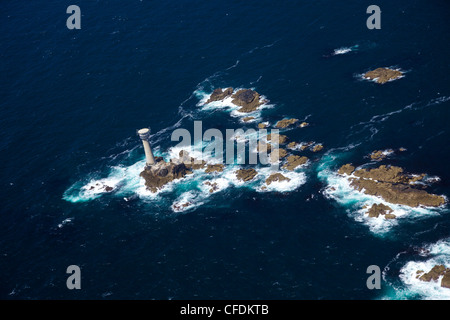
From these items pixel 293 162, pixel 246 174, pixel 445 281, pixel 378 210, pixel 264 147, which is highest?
pixel 264 147

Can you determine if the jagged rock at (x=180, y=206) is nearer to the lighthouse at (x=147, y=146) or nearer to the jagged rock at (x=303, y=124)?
the lighthouse at (x=147, y=146)

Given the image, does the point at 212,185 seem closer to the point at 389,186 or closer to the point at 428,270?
the point at 389,186

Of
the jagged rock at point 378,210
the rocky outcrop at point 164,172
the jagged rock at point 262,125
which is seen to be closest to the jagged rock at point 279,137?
the jagged rock at point 262,125

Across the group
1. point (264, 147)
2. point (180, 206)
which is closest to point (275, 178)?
point (264, 147)

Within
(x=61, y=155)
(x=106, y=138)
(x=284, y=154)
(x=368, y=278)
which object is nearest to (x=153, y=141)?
(x=106, y=138)

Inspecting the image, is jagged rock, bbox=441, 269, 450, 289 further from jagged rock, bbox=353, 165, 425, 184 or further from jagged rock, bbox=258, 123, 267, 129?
jagged rock, bbox=258, 123, 267, 129
